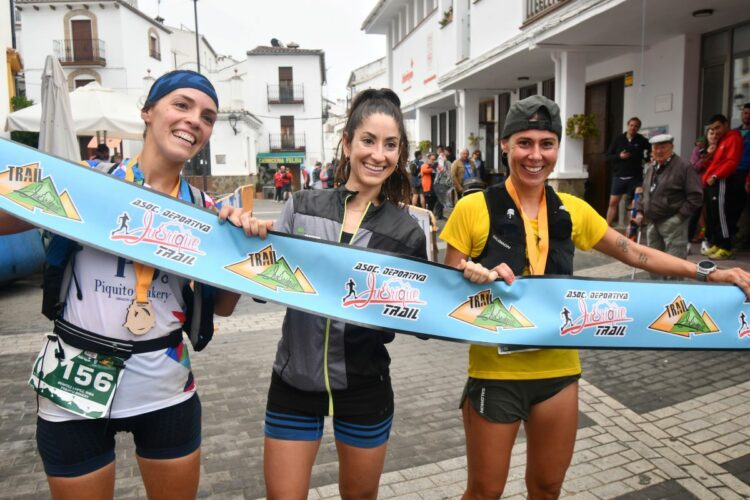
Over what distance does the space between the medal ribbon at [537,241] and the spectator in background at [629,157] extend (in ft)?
29.1

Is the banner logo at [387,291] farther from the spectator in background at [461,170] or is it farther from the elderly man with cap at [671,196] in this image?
the spectator in background at [461,170]

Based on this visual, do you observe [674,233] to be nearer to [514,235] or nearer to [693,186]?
[693,186]

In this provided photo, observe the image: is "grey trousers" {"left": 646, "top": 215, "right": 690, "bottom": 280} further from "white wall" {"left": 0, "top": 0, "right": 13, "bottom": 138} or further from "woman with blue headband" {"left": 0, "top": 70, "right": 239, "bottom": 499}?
"white wall" {"left": 0, "top": 0, "right": 13, "bottom": 138}

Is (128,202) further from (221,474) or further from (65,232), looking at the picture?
(221,474)

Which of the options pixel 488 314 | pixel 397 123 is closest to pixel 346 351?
pixel 488 314

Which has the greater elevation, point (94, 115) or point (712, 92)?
point (712, 92)

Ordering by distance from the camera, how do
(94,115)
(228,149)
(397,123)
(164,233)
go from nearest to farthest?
(164,233), (397,123), (94,115), (228,149)

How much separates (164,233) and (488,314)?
4.42 ft

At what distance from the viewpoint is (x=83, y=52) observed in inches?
1469

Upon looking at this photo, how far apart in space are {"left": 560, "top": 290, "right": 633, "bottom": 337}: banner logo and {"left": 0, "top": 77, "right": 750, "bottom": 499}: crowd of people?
0.40 ft

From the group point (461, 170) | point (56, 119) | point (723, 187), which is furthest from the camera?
point (461, 170)

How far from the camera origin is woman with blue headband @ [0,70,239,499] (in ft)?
6.46

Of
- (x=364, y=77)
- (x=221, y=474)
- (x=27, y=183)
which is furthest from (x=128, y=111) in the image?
(x=364, y=77)

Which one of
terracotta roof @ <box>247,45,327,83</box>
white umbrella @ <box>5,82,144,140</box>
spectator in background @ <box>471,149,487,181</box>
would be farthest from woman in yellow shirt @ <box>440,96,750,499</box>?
Result: terracotta roof @ <box>247,45,327,83</box>
